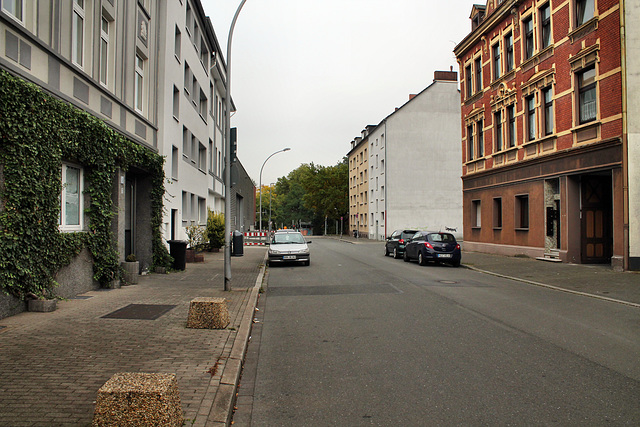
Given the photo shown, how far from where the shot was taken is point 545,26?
760 inches

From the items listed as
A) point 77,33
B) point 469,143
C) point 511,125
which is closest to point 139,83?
point 77,33

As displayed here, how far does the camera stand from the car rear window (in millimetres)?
19366

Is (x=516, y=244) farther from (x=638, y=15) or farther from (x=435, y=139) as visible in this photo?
(x=435, y=139)

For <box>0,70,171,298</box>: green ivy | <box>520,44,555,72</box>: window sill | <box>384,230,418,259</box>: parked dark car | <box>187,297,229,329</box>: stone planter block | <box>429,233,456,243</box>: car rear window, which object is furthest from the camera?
<box>384,230,418,259</box>: parked dark car

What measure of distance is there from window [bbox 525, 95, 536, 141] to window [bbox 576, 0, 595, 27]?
3515 millimetres

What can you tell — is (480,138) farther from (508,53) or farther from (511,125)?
(508,53)

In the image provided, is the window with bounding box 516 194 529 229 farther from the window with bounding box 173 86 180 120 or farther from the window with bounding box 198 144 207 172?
the window with bounding box 198 144 207 172

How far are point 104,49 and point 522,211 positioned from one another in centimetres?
1767

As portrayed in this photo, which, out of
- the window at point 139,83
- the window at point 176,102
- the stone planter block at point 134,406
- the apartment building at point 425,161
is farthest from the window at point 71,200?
the apartment building at point 425,161

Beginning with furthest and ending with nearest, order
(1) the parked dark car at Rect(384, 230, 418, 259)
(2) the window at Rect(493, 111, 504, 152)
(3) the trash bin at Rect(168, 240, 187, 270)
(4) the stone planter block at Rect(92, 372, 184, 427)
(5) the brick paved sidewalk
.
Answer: (1) the parked dark car at Rect(384, 230, 418, 259) → (2) the window at Rect(493, 111, 504, 152) → (3) the trash bin at Rect(168, 240, 187, 270) → (5) the brick paved sidewalk → (4) the stone planter block at Rect(92, 372, 184, 427)

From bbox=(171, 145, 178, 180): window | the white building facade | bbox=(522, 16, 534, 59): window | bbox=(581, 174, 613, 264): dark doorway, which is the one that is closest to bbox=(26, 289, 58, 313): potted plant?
bbox=(171, 145, 178, 180): window

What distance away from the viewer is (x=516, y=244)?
21.1 meters

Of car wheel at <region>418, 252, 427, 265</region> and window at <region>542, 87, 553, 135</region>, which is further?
car wheel at <region>418, 252, 427, 265</region>

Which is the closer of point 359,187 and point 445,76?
point 445,76
